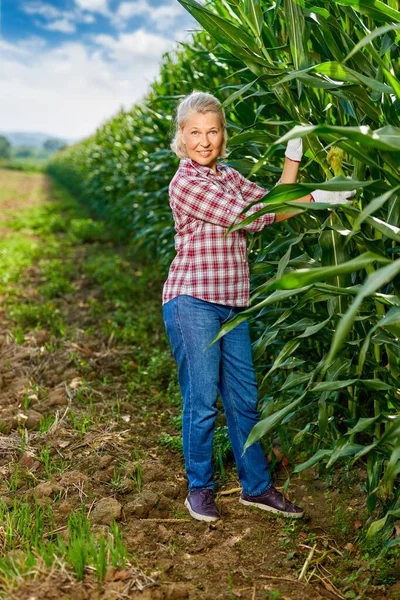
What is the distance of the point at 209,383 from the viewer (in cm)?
232

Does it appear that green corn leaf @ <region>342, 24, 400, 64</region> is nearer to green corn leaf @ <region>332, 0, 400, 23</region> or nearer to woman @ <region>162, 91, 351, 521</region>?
green corn leaf @ <region>332, 0, 400, 23</region>

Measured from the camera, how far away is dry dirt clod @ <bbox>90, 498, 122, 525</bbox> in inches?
84.8

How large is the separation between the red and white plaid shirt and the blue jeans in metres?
0.06

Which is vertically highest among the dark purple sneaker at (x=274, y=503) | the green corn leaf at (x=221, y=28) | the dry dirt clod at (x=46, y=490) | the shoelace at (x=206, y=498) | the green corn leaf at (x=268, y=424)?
the green corn leaf at (x=221, y=28)

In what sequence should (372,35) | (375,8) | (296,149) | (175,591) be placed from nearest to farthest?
(372,35) → (375,8) → (175,591) → (296,149)

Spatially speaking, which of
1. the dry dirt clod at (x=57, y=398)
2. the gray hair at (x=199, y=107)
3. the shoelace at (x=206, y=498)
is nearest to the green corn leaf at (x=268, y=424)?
the shoelace at (x=206, y=498)

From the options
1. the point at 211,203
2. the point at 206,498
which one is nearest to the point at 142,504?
the point at 206,498

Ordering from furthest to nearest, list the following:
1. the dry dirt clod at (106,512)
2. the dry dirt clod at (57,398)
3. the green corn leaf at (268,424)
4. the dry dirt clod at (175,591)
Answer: the dry dirt clod at (57,398)
the dry dirt clod at (106,512)
the green corn leaf at (268,424)
the dry dirt clod at (175,591)

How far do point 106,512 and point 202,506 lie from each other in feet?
1.16

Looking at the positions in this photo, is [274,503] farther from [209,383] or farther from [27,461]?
[27,461]

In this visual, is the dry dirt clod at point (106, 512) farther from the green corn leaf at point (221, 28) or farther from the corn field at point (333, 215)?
the green corn leaf at point (221, 28)

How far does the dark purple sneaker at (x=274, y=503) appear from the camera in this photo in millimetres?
2301

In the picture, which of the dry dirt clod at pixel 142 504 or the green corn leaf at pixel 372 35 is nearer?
the green corn leaf at pixel 372 35

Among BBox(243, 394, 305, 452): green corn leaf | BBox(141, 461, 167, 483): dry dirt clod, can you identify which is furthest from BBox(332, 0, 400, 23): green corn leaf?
BBox(141, 461, 167, 483): dry dirt clod
